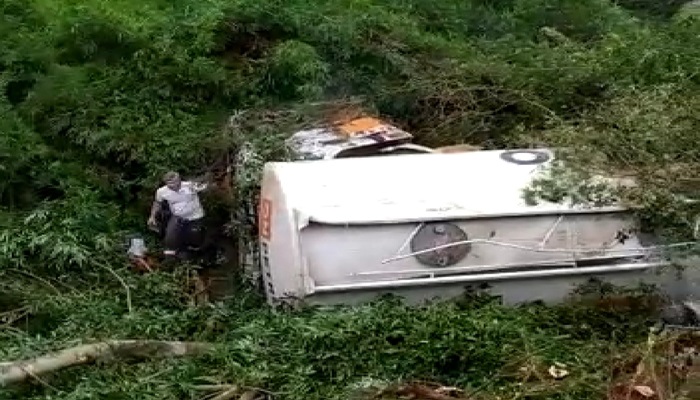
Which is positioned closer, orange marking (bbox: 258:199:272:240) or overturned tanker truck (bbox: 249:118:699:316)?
overturned tanker truck (bbox: 249:118:699:316)

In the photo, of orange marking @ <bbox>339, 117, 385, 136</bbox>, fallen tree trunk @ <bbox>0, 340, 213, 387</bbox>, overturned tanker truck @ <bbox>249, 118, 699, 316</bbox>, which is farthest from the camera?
orange marking @ <bbox>339, 117, 385, 136</bbox>

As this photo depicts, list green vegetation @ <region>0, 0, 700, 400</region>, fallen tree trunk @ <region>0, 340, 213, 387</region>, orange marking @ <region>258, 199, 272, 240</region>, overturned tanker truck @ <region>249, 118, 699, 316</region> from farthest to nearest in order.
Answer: orange marking @ <region>258, 199, 272, 240</region> → overturned tanker truck @ <region>249, 118, 699, 316</region> → green vegetation @ <region>0, 0, 700, 400</region> → fallen tree trunk @ <region>0, 340, 213, 387</region>

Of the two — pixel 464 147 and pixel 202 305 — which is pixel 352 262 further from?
pixel 464 147

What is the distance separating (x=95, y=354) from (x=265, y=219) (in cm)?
178

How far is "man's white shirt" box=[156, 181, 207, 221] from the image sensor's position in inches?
347

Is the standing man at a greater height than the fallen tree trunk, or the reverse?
the standing man

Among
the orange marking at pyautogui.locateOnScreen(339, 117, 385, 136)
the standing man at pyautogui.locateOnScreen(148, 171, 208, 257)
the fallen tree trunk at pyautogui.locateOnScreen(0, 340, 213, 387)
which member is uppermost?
the orange marking at pyautogui.locateOnScreen(339, 117, 385, 136)

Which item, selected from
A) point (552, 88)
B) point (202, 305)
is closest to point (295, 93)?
point (552, 88)

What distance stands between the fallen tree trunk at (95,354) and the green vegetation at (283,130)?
0.09 meters

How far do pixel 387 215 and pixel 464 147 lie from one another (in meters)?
1.98

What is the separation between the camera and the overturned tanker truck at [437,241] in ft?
24.1

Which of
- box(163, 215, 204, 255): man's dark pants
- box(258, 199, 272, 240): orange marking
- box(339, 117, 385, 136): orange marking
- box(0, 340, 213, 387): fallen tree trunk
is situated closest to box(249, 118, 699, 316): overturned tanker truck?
box(258, 199, 272, 240): orange marking

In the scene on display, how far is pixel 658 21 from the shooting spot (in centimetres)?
1395

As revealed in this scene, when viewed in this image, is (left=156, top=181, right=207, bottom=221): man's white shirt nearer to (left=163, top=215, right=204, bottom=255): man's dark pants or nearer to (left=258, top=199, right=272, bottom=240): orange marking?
(left=163, top=215, right=204, bottom=255): man's dark pants
